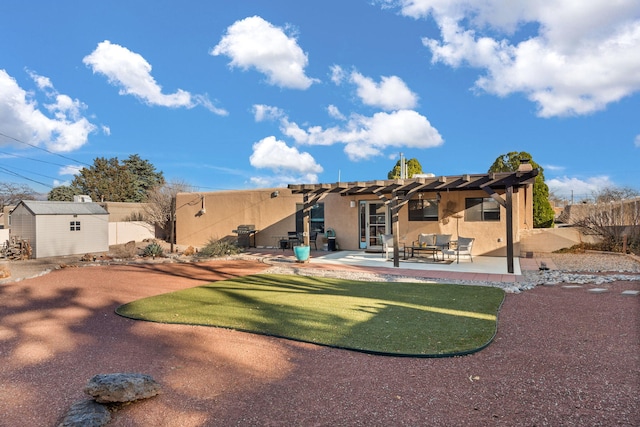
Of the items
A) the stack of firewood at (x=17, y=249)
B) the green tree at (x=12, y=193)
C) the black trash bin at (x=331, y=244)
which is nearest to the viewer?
the stack of firewood at (x=17, y=249)

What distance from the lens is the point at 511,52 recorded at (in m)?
12.1

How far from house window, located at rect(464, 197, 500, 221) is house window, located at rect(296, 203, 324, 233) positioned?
5949 millimetres

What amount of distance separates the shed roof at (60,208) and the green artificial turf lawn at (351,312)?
1178 centimetres

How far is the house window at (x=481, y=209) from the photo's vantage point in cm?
1262

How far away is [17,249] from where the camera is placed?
1476 centimetres

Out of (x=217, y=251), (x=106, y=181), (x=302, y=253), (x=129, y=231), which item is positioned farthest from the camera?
(x=106, y=181)

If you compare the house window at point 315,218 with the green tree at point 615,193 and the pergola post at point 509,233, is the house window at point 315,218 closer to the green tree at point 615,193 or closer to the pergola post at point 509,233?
the pergola post at point 509,233

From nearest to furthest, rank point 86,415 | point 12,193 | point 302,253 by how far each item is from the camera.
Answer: point 86,415 → point 302,253 → point 12,193

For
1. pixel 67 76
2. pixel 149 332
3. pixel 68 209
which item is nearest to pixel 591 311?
pixel 149 332

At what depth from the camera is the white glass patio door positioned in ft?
47.2

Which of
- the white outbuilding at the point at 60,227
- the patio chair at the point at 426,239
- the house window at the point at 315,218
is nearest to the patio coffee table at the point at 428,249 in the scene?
the patio chair at the point at 426,239

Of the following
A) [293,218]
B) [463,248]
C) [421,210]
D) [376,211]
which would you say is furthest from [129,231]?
[463,248]

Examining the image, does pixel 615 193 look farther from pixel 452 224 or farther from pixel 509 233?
pixel 509 233

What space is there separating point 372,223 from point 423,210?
2124mm
